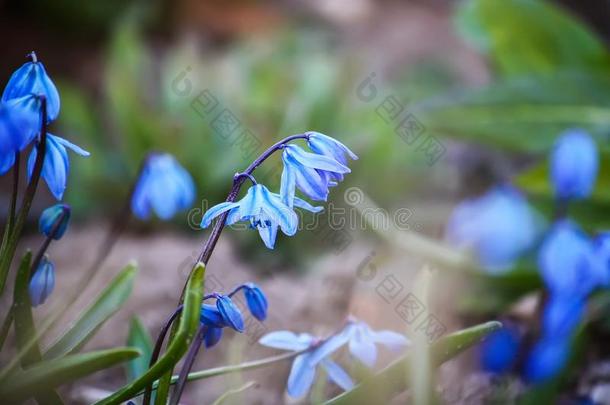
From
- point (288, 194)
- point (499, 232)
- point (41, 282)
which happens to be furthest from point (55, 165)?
point (499, 232)

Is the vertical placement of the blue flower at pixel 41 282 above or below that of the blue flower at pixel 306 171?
above

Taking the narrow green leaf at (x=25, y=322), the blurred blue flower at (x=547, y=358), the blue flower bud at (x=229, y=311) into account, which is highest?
the narrow green leaf at (x=25, y=322)

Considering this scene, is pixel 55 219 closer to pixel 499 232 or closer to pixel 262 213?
pixel 262 213

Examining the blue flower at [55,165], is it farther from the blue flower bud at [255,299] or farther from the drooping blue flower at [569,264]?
the drooping blue flower at [569,264]

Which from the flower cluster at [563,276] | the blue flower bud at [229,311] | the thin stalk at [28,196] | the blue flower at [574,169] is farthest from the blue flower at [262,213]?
the blue flower at [574,169]

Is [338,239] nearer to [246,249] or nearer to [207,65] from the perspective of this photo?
[246,249]
